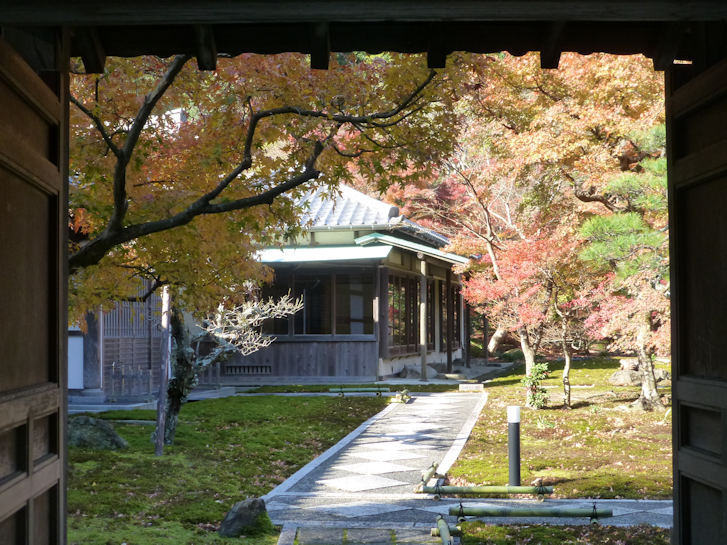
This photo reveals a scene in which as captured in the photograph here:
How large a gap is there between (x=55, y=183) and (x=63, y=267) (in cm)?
47

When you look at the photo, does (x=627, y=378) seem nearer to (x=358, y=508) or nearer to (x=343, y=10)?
(x=358, y=508)

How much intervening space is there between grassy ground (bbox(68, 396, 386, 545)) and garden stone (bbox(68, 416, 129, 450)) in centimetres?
19

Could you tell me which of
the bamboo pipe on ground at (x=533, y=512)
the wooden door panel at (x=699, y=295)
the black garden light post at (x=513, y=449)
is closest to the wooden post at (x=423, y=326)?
the black garden light post at (x=513, y=449)

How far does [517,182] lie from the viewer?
22.4m

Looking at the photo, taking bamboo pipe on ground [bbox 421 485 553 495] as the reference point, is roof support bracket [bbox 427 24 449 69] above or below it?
above

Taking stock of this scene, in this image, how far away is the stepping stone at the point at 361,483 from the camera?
407 inches

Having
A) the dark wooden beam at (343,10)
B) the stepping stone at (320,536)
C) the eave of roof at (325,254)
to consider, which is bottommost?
the stepping stone at (320,536)

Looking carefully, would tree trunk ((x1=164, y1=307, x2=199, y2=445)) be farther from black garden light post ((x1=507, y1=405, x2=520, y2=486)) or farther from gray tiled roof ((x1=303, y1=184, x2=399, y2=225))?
gray tiled roof ((x1=303, y1=184, x2=399, y2=225))

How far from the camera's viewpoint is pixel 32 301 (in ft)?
14.7

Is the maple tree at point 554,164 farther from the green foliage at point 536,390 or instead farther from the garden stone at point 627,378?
the garden stone at point 627,378

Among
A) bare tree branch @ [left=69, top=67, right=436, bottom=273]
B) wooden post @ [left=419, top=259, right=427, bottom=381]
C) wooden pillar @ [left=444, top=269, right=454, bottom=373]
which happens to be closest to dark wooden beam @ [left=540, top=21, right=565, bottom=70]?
bare tree branch @ [left=69, top=67, right=436, bottom=273]

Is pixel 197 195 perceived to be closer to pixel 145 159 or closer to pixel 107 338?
pixel 145 159

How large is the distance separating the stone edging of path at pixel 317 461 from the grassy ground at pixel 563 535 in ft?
8.70

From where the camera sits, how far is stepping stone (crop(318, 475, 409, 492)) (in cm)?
1034
